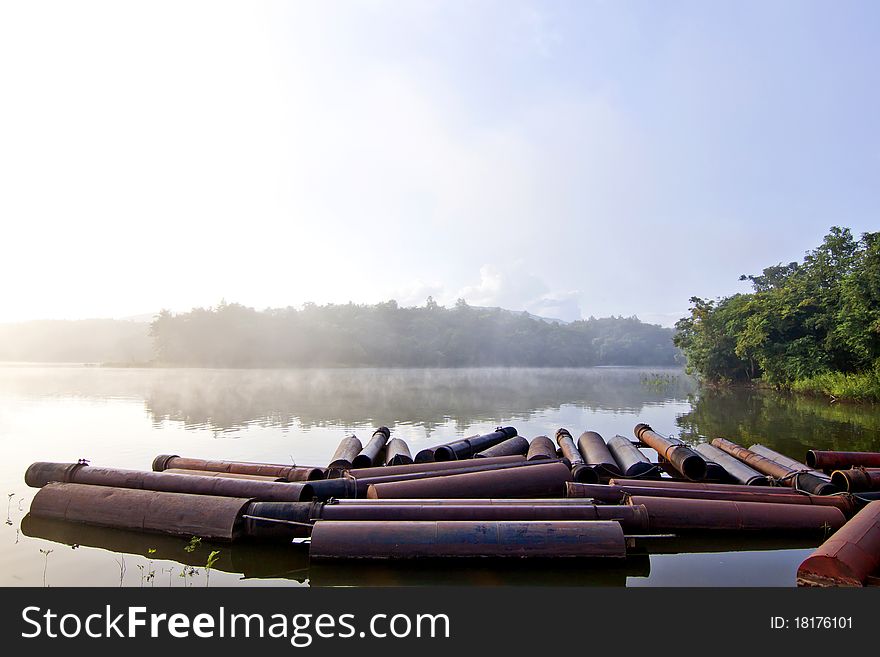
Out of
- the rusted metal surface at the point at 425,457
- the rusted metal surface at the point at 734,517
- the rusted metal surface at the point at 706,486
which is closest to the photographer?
the rusted metal surface at the point at 734,517

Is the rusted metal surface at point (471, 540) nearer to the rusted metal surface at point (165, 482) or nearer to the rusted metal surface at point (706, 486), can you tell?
the rusted metal surface at point (165, 482)

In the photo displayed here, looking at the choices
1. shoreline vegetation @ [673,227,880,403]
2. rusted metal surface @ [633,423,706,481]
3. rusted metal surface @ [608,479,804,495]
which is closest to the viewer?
rusted metal surface @ [608,479,804,495]

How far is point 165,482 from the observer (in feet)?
25.6

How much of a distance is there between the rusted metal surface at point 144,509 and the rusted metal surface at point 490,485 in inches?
79.7

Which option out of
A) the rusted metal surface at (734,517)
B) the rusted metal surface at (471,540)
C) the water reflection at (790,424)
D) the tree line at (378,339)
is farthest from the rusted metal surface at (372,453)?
the tree line at (378,339)

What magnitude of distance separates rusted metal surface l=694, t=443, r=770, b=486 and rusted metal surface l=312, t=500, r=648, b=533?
3708 millimetres

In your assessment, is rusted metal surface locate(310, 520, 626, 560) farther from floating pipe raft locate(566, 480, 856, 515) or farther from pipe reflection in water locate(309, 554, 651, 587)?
floating pipe raft locate(566, 480, 856, 515)

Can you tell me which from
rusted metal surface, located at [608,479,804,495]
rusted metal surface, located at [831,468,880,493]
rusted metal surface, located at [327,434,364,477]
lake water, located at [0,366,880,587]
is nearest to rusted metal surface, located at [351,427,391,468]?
rusted metal surface, located at [327,434,364,477]

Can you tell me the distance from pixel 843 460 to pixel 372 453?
9519 mm

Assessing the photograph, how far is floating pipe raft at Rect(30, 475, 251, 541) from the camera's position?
6602mm

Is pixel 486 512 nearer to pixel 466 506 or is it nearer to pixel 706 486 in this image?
pixel 466 506

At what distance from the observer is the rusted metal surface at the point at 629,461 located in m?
9.40

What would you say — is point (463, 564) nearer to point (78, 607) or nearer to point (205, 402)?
point (78, 607)

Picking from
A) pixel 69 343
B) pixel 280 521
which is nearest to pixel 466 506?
pixel 280 521
